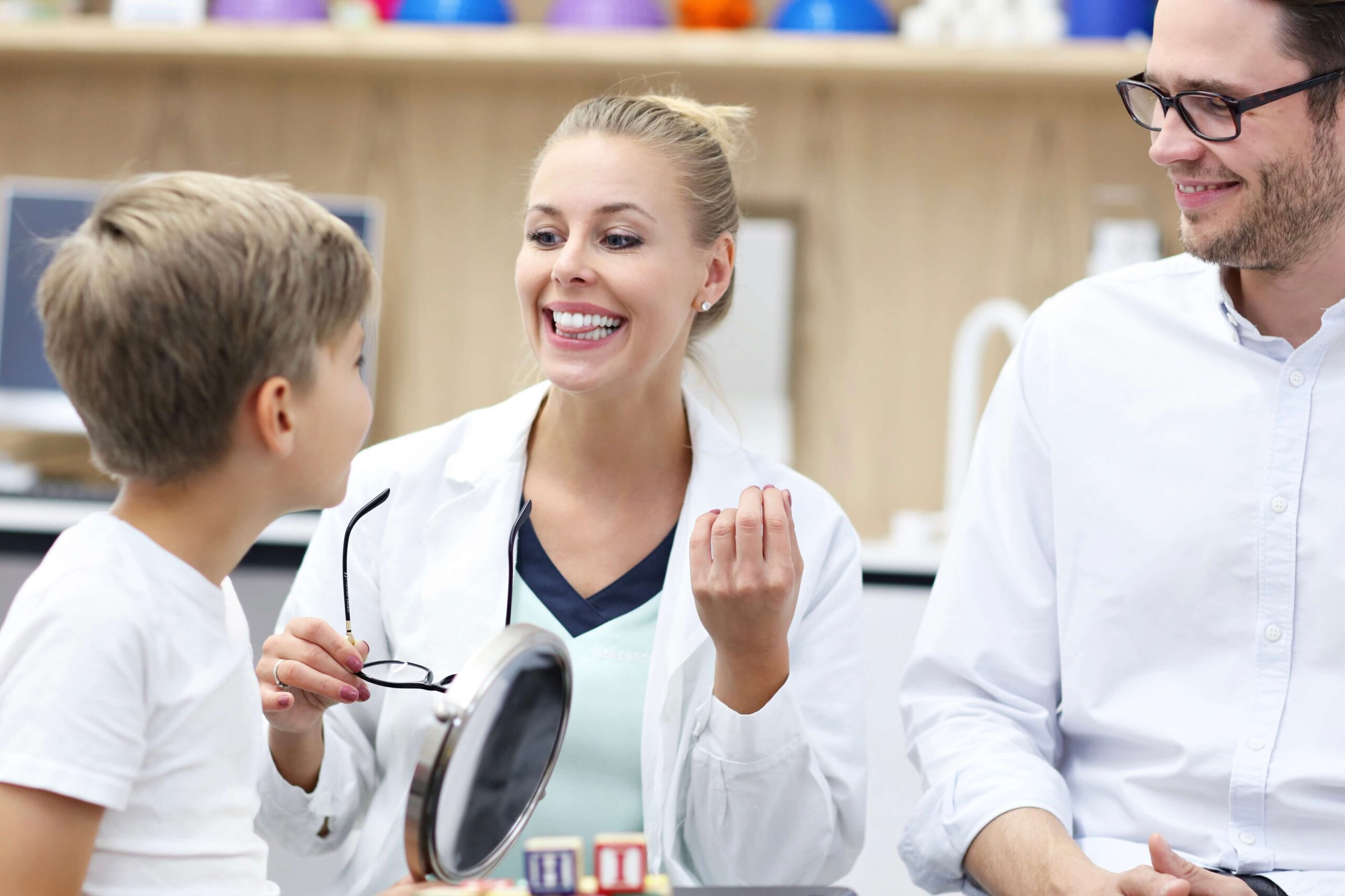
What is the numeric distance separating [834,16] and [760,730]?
1.79m

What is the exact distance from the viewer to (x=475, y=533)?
4.29 ft

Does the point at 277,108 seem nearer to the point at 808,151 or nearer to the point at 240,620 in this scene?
the point at 808,151

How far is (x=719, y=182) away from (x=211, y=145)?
1.87m

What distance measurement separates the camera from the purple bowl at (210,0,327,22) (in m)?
2.65

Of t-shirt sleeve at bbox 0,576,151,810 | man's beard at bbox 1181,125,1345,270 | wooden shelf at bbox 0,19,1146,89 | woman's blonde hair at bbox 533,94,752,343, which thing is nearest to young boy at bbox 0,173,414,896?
t-shirt sleeve at bbox 0,576,151,810

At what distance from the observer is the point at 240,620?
2.88 ft

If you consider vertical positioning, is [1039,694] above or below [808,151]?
below

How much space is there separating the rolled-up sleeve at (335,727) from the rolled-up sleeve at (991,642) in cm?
52

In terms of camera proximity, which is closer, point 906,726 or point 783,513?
point 783,513

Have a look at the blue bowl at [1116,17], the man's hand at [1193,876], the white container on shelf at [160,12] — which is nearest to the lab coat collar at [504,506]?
the man's hand at [1193,876]

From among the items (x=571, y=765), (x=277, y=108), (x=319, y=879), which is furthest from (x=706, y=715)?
(x=277, y=108)

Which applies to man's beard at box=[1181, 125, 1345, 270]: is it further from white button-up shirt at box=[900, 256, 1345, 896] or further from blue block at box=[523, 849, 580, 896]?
blue block at box=[523, 849, 580, 896]

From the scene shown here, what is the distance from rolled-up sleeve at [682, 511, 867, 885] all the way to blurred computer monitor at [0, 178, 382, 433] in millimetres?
1695

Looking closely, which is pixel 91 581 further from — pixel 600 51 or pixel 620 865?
pixel 600 51
